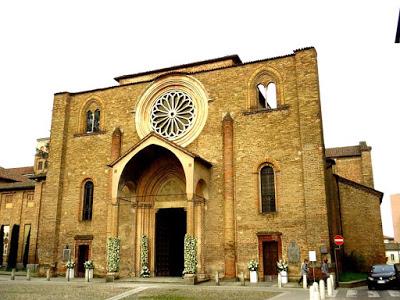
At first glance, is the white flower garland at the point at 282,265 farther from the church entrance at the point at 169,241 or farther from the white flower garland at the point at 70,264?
the white flower garland at the point at 70,264

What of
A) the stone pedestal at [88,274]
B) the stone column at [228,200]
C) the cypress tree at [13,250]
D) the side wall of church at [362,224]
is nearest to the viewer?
the stone column at [228,200]

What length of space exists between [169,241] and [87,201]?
5.47 meters

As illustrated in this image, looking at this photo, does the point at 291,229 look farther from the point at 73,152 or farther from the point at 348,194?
the point at 73,152

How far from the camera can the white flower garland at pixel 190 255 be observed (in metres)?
19.9

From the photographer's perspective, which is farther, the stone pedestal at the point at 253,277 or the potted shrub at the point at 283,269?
the stone pedestal at the point at 253,277

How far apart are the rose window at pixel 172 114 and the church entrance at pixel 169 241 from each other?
4576mm

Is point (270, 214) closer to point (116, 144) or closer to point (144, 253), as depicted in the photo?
point (144, 253)

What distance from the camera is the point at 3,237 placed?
3362 cm

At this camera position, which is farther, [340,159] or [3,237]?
[340,159]

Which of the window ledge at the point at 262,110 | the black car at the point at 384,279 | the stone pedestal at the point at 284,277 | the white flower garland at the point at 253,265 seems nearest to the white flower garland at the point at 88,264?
the white flower garland at the point at 253,265

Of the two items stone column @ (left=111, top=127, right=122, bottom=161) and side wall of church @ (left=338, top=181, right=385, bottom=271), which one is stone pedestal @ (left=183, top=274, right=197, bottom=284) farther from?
side wall of church @ (left=338, top=181, right=385, bottom=271)

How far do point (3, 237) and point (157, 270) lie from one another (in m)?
17.0

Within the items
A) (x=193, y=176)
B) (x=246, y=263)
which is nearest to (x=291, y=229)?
(x=246, y=263)

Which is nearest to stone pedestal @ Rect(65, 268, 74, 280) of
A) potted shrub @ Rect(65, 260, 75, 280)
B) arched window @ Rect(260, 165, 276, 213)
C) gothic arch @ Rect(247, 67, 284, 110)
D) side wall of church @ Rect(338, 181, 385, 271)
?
potted shrub @ Rect(65, 260, 75, 280)
